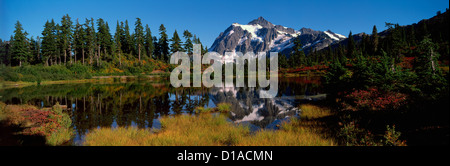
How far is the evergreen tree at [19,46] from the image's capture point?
59.2 m

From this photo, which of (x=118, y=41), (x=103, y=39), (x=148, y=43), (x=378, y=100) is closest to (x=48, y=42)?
(x=103, y=39)

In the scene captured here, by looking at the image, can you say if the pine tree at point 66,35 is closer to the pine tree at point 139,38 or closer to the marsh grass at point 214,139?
the pine tree at point 139,38

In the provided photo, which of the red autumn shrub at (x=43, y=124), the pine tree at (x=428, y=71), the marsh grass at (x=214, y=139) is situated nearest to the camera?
the marsh grass at (x=214, y=139)

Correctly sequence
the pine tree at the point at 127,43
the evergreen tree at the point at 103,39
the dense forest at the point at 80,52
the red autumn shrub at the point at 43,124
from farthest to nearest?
the pine tree at the point at 127,43, the evergreen tree at the point at 103,39, the dense forest at the point at 80,52, the red autumn shrub at the point at 43,124

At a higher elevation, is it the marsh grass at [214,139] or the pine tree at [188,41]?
the pine tree at [188,41]

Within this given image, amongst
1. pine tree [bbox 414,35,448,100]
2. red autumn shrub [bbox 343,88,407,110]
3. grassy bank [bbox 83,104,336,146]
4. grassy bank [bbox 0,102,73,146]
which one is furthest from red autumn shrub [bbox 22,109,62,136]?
pine tree [bbox 414,35,448,100]

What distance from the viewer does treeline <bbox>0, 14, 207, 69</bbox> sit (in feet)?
209

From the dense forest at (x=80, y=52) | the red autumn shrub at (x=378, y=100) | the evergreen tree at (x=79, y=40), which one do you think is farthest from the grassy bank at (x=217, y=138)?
the evergreen tree at (x=79, y=40)

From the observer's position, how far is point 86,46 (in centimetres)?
6994

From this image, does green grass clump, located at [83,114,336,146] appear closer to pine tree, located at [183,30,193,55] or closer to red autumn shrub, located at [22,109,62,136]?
red autumn shrub, located at [22,109,62,136]

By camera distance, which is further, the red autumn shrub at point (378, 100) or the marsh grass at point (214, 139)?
the red autumn shrub at point (378, 100)
